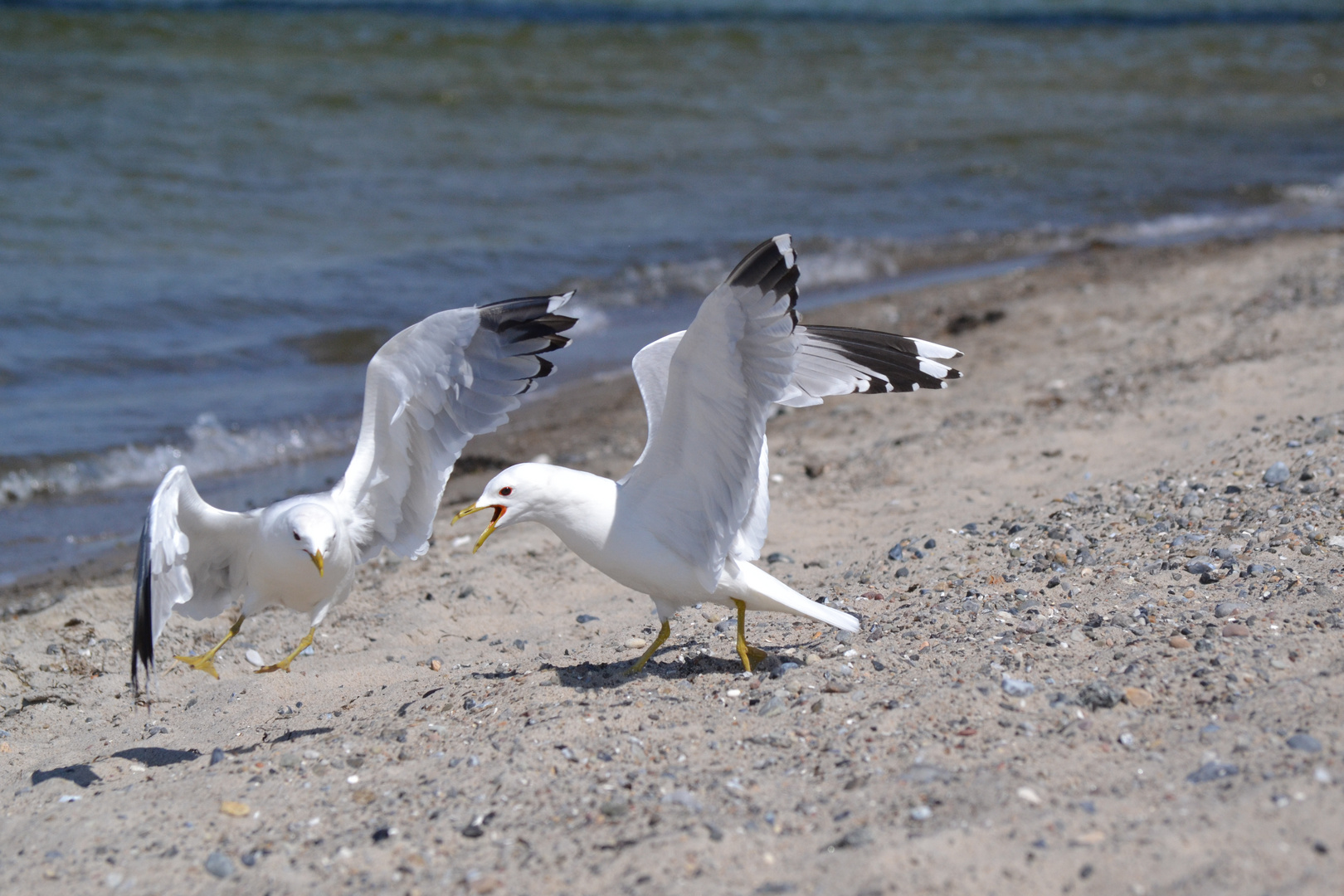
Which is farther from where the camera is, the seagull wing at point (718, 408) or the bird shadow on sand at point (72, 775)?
the bird shadow on sand at point (72, 775)

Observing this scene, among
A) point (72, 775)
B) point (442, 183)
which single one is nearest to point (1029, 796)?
point (72, 775)

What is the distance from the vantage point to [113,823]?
3.44m

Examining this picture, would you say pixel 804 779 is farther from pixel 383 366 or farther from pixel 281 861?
pixel 383 366

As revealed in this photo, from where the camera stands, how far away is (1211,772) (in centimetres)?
296

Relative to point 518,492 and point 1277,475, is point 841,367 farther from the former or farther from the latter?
point 1277,475

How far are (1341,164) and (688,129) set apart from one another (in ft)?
27.0

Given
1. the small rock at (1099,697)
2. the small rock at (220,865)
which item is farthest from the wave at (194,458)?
the small rock at (1099,697)

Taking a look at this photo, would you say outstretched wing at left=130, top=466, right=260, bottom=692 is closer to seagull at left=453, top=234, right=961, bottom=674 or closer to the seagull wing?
seagull at left=453, top=234, right=961, bottom=674

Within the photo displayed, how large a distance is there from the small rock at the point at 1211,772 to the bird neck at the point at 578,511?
1.86 metres

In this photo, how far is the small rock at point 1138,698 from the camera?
339 centimetres

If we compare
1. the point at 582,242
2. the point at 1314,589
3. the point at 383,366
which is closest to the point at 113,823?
the point at 383,366

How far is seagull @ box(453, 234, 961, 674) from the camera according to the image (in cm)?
362

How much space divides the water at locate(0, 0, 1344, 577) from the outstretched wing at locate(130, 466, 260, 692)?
6.44 feet

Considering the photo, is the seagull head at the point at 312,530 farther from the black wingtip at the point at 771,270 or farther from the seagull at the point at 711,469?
the black wingtip at the point at 771,270
